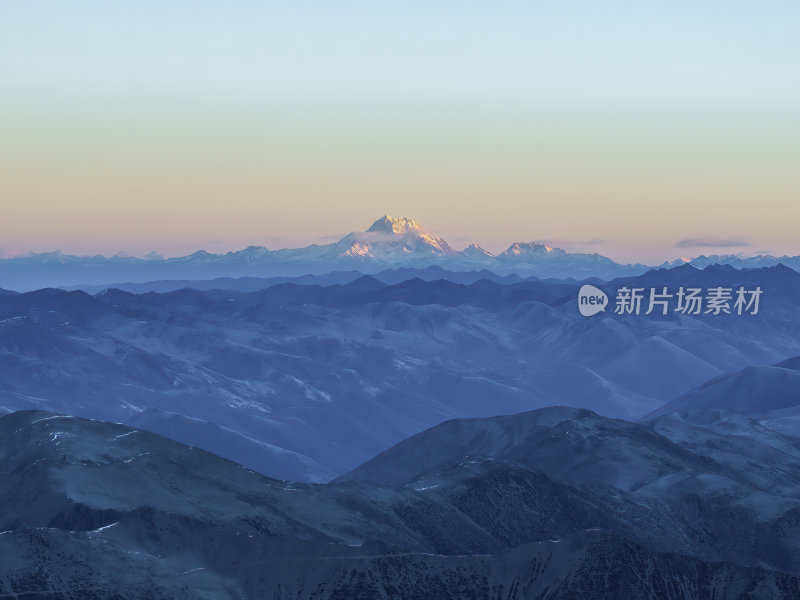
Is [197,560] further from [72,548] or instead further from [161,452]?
[161,452]

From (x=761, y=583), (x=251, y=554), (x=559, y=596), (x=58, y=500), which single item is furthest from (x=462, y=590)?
(x=58, y=500)

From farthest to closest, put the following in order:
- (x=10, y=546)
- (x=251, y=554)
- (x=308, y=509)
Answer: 1. (x=308, y=509)
2. (x=251, y=554)
3. (x=10, y=546)

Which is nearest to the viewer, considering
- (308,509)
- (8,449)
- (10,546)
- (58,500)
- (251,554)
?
(10,546)

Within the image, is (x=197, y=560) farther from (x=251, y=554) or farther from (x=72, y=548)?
(x=72, y=548)

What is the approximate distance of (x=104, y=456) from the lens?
181m

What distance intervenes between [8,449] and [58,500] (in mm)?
39340

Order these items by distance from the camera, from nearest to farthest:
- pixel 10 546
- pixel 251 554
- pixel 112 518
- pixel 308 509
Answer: pixel 10 546 → pixel 251 554 → pixel 112 518 → pixel 308 509

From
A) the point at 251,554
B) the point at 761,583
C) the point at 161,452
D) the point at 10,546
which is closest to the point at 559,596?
the point at 761,583

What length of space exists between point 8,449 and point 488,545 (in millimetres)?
83216

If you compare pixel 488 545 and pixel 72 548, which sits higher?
pixel 72 548

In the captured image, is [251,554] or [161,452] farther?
[161,452]

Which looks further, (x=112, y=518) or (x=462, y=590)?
(x=112, y=518)

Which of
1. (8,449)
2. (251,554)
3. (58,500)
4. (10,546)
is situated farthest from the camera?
(8,449)

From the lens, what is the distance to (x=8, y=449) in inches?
7790
